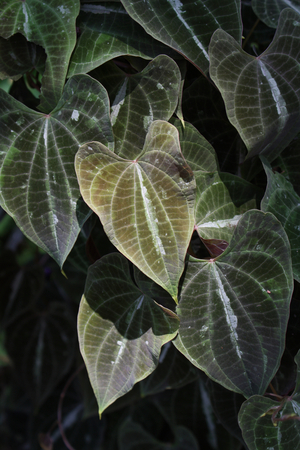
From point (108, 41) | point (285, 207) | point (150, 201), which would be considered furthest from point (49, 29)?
point (285, 207)

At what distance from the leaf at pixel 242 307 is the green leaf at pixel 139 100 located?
0.76ft

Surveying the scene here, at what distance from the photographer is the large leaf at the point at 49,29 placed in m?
0.62

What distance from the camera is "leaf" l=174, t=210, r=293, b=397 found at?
Answer: 56 centimetres

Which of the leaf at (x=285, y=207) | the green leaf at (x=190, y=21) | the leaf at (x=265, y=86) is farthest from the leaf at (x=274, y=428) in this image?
the green leaf at (x=190, y=21)

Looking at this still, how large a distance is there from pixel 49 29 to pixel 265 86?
1.31 ft

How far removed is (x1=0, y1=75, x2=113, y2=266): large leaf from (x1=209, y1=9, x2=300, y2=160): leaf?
8.8 inches

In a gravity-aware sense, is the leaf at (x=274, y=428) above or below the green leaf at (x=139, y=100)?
below

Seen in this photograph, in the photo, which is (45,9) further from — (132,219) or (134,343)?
(134,343)

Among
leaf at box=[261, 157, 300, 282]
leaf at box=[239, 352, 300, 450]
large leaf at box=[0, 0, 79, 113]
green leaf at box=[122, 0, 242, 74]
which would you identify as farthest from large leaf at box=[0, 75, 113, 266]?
leaf at box=[239, 352, 300, 450]

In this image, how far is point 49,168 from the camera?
1.99ft

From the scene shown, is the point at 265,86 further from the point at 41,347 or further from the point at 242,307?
the point at 41,347

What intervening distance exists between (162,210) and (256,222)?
0.15 meters

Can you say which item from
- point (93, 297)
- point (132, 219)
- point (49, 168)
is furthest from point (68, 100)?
point (93, 297)

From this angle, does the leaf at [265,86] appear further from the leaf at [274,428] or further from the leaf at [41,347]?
the leaf at [41,347]
